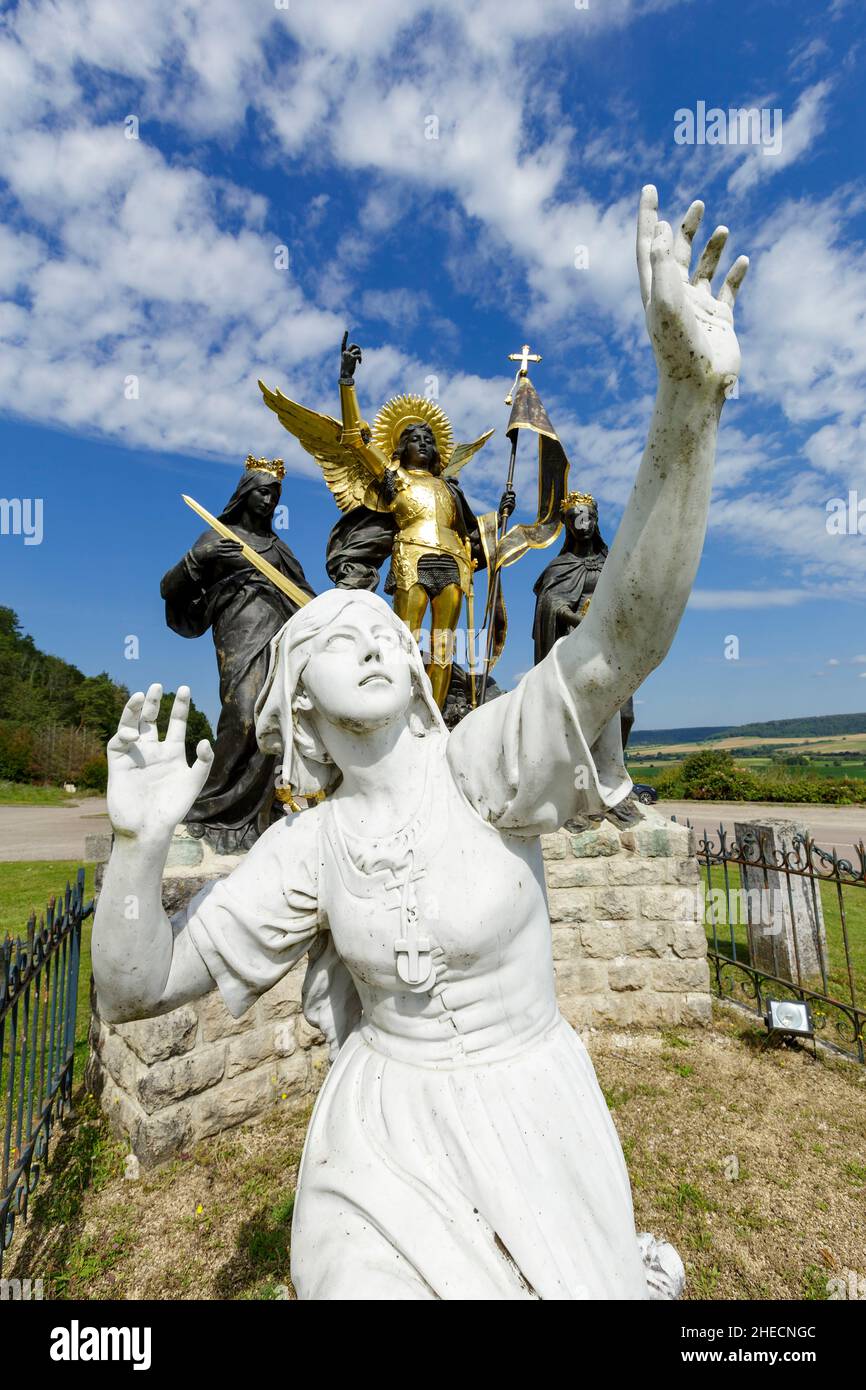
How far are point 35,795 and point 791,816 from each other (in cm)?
2609

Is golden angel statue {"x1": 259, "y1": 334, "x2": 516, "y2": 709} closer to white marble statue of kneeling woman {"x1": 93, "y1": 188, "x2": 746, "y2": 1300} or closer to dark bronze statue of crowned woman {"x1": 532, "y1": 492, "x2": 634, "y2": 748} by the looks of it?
dark bronze statue of crowned woman {"x1": 532, "y1": 492, "x2": 634, "y2": 748}

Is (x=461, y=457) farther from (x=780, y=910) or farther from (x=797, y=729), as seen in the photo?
(x=797, y=729)

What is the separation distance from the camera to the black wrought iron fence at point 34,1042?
303 centimetres

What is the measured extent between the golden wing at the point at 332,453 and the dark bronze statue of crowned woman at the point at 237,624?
30cm

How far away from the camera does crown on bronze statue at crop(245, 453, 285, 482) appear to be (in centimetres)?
461

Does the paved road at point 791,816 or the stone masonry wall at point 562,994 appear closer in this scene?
the stone masonry wall at point 562,994

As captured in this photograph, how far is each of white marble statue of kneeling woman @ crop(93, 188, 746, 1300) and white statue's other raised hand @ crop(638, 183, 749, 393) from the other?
18mm

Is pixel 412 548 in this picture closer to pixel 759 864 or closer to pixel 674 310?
pixel 674 310

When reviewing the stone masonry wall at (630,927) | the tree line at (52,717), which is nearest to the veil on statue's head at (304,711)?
the stone masonry wall at (630,927)

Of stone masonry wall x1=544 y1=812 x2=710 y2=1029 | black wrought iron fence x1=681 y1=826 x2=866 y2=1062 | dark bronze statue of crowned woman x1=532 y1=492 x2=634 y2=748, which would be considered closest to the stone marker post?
black wrought iron fence x1=681 y1=826 x2=866 y2=1062

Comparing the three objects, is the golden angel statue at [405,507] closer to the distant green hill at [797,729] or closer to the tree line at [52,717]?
the tree line at [52,717]

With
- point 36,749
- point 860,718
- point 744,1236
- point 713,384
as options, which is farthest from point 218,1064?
point 860,718

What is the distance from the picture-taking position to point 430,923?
1.44 m
